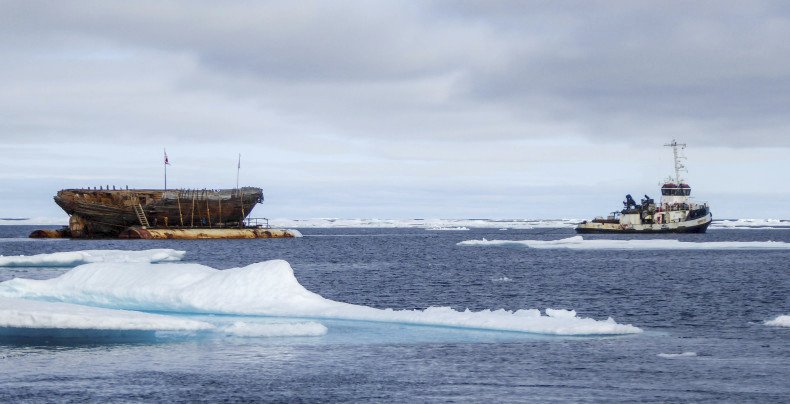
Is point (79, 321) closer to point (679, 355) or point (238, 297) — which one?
point (238, 297)

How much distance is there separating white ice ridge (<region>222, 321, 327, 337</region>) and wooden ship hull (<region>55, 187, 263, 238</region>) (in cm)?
7830

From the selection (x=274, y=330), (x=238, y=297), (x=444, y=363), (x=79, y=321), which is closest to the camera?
(x=444, y=363)

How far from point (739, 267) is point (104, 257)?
128 ft

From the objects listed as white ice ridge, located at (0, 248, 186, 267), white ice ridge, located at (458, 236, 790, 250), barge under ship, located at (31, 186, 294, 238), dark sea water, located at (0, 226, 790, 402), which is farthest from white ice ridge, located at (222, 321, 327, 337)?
barge under ship, located at (31, 186, 294, 238)

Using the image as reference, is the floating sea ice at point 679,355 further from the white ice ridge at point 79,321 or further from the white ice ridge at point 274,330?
the white ice ridge at point 79,321

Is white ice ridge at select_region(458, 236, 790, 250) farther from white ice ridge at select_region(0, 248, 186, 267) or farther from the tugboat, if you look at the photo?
white ice ridge at select_region(0, 248, 186, 267)

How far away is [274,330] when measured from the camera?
915 inches

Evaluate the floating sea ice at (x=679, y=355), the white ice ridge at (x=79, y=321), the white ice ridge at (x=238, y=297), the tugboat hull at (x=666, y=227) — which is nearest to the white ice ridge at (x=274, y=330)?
the white ice ridge at (x=79, y=321)

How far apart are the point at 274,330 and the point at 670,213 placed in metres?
92.6

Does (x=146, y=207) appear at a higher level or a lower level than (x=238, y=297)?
higher

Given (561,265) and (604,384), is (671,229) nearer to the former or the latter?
(561,265)

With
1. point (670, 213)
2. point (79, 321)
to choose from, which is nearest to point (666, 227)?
point (670, 213)

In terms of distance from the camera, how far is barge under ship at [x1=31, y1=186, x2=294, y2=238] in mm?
98750

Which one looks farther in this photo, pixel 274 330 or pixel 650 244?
pixel 650 244
